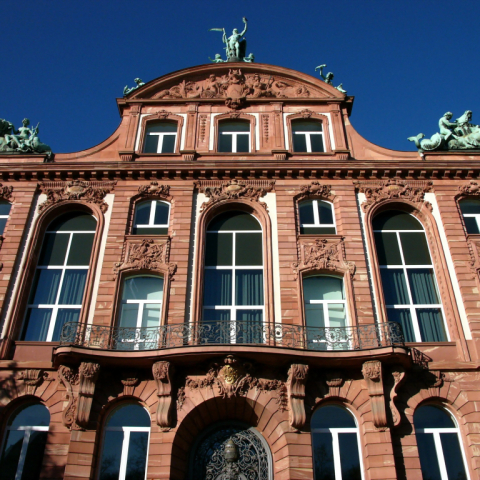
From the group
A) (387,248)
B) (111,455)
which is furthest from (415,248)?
(111,455)

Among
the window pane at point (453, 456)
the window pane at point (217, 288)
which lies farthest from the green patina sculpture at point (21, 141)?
the window pane at point (453, 456)

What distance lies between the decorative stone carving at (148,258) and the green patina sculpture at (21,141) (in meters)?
6.15

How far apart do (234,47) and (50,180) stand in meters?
11.0

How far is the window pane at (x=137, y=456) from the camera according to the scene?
13.7 metres

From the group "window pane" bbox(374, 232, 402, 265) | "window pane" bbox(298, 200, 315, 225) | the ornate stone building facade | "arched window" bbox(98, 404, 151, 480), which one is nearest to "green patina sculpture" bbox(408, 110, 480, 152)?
the ornate stone building facade

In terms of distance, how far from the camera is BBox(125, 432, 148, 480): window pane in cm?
1366

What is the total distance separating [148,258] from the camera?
55.9ft

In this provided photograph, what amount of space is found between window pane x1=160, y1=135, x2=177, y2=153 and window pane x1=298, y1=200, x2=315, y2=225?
228 inches

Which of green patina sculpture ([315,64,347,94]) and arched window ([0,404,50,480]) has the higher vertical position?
green patina sculpture ([315,64,347,94])

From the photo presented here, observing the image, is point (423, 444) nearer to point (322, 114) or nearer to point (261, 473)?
point (261, 473)

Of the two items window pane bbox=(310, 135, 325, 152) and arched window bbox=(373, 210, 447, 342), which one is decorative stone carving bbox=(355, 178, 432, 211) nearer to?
arched window bbox=(373, 210, 447, 342)

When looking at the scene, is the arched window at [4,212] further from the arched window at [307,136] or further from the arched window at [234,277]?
the arched window at [307,136]

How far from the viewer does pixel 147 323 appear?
1611 cm

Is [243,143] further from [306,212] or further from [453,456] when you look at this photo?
[453,456]
